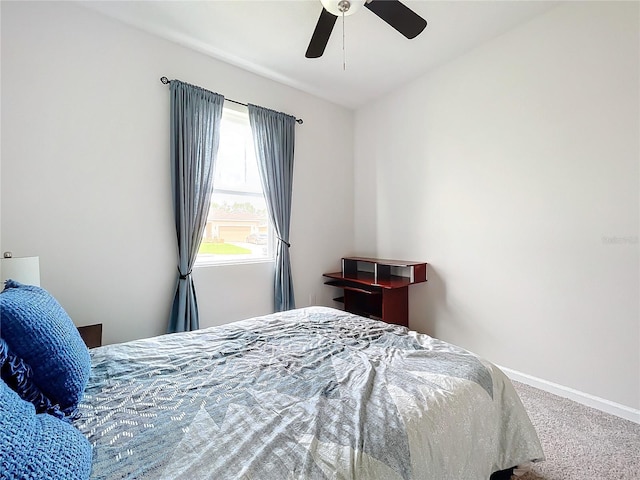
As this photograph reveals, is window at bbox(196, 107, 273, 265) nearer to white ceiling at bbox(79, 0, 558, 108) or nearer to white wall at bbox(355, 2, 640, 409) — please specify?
white ceiling at bbox(79, 0, 558, 108)

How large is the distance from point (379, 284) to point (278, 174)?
4.84 feet

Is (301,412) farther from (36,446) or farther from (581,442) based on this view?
(581,442)

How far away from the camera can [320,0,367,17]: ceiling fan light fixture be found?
1.76 metres

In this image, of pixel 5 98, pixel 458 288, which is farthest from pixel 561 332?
pixel 5 98

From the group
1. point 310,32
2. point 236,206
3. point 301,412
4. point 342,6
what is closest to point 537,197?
point 342,6

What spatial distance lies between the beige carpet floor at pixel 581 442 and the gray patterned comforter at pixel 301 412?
1.82 feet

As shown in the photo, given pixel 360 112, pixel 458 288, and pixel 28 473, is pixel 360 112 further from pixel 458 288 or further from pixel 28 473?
pixel 28 473

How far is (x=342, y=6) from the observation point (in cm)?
180

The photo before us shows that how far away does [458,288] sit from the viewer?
292 centimetres

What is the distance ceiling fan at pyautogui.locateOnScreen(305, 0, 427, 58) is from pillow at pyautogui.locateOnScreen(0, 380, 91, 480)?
85.4 inches

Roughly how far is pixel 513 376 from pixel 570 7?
2782 mm

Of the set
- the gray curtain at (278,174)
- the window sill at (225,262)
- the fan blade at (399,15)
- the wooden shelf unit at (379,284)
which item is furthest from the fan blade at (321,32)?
the wooden shelf unit at (379,284)

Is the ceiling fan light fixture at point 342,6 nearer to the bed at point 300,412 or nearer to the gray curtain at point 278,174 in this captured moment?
the gray curtain at point 278,174

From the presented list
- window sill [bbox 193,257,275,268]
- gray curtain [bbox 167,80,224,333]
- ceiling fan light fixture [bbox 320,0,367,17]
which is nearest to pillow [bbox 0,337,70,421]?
gray curtain [bbox 167,80,224,333]
